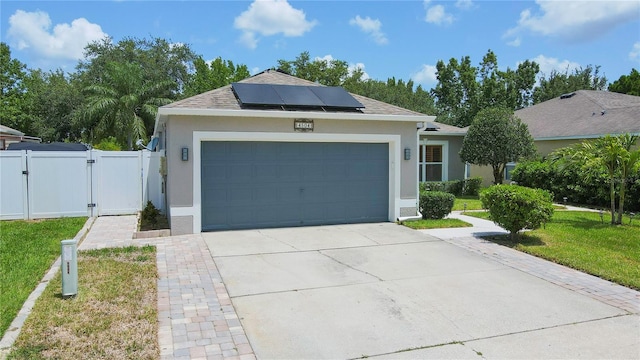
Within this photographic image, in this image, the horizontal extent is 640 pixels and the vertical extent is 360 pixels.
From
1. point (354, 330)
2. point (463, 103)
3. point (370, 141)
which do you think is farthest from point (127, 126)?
point (354, 330)

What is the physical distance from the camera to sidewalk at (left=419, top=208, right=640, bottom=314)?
589 centimetres

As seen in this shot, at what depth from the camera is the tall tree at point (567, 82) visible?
3775 centimetres

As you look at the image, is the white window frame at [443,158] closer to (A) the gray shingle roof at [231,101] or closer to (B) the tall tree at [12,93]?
(A) the gray shingle roof at [231,101]

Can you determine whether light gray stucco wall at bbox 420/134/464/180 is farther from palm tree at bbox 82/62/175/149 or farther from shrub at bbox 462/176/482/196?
palm tree at bbox 82/62/175/149

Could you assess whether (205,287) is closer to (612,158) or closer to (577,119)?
(612,158)

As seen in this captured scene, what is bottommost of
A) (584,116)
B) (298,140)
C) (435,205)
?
(435,205)

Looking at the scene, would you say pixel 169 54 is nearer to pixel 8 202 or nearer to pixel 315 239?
pixel 8 202

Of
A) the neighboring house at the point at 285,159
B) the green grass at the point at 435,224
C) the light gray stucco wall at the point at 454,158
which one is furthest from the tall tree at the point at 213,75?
the green grass at the point at 435,224

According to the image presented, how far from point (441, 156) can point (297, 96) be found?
425 inches

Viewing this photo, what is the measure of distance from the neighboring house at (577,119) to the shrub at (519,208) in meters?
8.95

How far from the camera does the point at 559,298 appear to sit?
230 inches

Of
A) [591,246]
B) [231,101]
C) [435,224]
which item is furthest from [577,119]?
[231,101]

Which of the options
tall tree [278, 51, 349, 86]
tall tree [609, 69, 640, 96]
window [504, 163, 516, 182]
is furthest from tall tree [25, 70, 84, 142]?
tall tree [609, 69, 640, 96]

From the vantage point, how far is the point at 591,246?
29.1 ft
